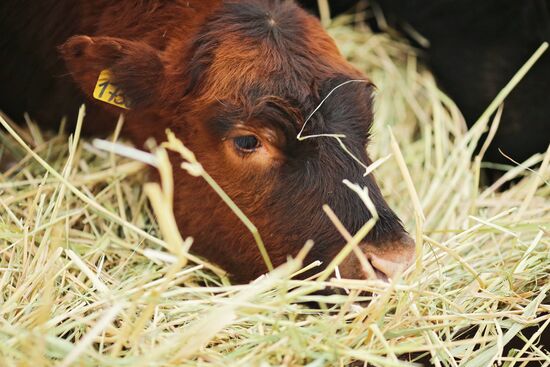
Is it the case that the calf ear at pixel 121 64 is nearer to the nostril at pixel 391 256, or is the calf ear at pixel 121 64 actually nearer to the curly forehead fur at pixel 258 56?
the curly forehead fur at pixel 258 56

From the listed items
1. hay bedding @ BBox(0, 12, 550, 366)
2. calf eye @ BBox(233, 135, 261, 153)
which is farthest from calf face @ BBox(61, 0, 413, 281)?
hay bedding @ BBox(0, 12, 550, 366)

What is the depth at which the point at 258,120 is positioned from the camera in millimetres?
2986

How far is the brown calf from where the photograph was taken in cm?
300

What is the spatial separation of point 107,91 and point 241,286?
1.11m

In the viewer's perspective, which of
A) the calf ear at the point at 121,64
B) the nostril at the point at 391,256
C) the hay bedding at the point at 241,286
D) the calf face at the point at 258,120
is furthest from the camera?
the calf ear at the point at 121,64

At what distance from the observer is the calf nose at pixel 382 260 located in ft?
9.41

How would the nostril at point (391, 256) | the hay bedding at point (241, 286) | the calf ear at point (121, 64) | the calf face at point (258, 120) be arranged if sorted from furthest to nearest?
the calf ear at point (121, 64) < the calf face at point (258, 120) < the nostril at point (391, 256) < the hay bedding at point (241, 286)

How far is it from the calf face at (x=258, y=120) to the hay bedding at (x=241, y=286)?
0.61ft

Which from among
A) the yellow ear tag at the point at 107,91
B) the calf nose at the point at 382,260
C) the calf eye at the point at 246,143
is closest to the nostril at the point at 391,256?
the calf nose at the point at 382,260

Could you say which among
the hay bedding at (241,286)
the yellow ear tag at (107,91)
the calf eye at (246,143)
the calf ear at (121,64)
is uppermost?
the calf ear at (121,64)

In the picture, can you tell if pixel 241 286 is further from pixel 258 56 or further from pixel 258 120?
pixel 258 56

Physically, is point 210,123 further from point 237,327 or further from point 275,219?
point 237,327

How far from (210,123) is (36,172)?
1323mm

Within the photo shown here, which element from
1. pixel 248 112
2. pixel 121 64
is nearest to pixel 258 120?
pixel 248 112
